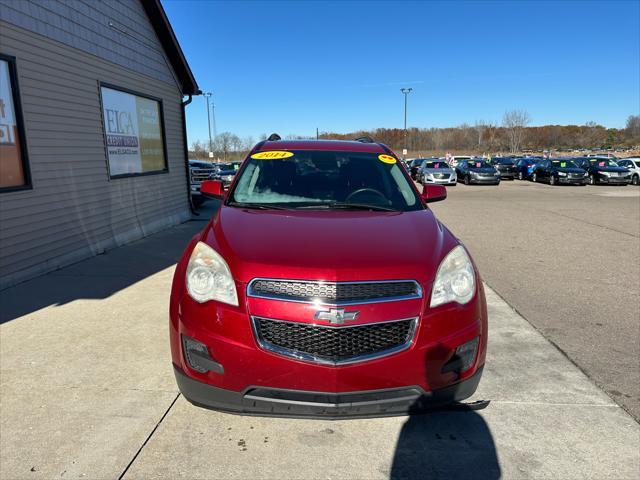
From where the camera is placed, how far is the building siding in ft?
19.1

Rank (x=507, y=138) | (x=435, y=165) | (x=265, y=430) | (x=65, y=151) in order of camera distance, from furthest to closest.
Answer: (x=507, y=138) < (x=435, y=165) < (x=65, y=151) < (x=265, y=430)

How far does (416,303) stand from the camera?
2215mm

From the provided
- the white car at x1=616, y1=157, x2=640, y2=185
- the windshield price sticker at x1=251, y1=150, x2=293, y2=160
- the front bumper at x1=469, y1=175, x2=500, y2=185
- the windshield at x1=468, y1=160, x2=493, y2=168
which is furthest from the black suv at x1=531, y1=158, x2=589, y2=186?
the windshield price sticker at x1=251, y1=150, x2=293, y2=160

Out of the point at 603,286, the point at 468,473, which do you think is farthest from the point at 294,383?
the point at 603,286

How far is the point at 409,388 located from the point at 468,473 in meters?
0.61

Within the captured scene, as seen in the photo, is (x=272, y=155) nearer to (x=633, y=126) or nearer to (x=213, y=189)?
(x=213, y=189)

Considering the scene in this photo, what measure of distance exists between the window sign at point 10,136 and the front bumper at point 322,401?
513cm

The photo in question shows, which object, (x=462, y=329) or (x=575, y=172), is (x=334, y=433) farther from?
(x=575, y=172)

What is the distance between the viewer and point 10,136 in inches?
226

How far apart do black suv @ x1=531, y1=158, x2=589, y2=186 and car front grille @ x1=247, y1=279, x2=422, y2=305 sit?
26.0 metres

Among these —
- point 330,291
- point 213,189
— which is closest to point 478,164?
point 213,189

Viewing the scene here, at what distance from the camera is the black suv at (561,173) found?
2408cm

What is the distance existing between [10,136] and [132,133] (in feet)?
11.3

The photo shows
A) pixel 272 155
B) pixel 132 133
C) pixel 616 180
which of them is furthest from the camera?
pixel 616 180
